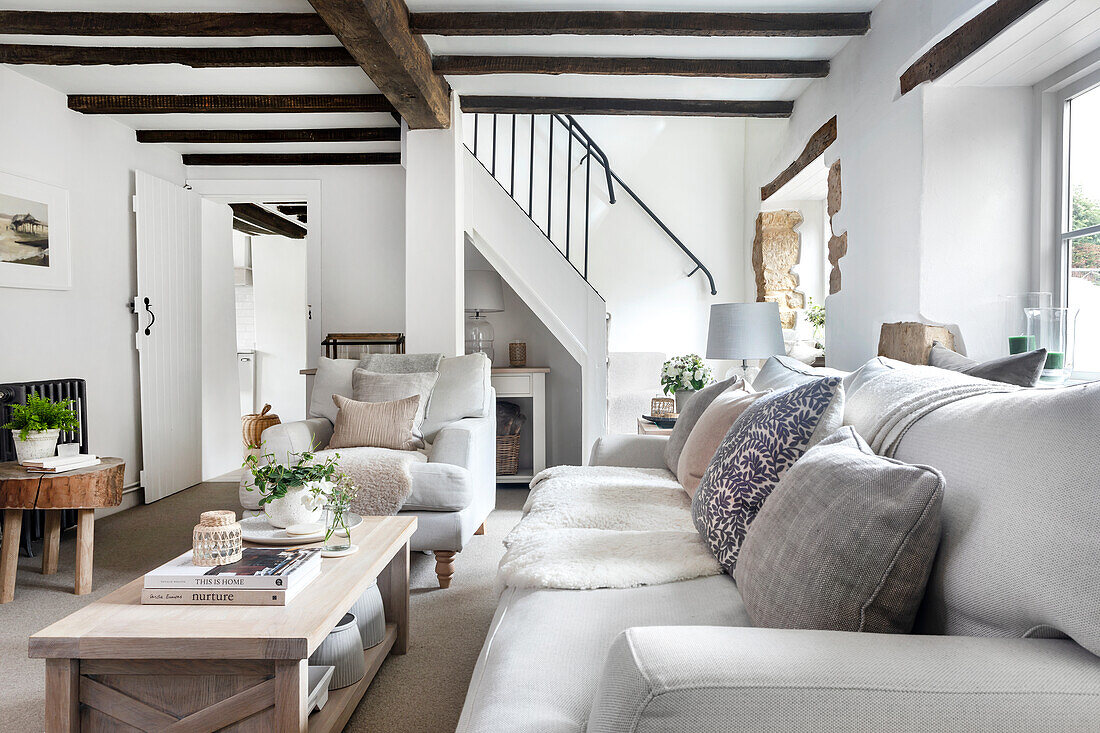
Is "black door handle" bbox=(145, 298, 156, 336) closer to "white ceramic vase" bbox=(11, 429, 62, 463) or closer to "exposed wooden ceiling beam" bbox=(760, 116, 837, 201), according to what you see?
"white ceramic vase" bbox=(11, 429, 62, 463)

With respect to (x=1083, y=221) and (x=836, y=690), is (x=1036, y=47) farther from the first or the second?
(x=836, y=690)

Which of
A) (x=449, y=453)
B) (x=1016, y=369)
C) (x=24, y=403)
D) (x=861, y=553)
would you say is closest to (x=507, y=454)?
(x=449, y=453)

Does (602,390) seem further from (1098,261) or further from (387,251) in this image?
(1098,261)

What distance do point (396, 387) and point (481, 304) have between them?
1.36 m

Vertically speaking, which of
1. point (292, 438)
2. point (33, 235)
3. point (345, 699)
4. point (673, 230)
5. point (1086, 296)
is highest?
point (673, 230)

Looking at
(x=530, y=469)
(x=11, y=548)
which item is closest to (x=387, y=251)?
(x=530, y=469)

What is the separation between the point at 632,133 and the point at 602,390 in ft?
7.03

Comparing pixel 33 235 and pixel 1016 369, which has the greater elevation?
pixel 33 235

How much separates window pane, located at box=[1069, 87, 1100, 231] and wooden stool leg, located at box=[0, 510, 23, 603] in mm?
4014

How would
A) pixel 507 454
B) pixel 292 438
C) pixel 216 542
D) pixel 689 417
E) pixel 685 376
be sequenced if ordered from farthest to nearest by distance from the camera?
pixel 507 454 → pixel 685 376 → pixel 292 438 → pixel 689 417 → pixel 216 542

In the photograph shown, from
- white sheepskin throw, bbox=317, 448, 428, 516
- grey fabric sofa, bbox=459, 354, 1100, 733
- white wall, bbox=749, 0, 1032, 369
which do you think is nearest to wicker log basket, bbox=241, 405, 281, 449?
white sheepskin throw, bbox=317, 448, 428, 516

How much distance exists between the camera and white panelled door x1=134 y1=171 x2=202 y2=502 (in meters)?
4.64

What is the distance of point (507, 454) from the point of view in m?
5.02

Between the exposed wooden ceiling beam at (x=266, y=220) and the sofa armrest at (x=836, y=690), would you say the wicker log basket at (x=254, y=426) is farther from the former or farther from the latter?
the sofa armrest at (x=836, y=690)
